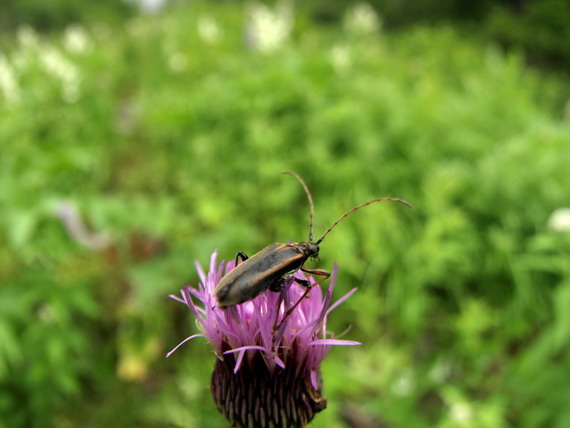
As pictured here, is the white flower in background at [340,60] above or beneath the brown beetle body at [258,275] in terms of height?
above

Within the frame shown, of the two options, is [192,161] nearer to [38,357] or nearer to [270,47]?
[270,47]

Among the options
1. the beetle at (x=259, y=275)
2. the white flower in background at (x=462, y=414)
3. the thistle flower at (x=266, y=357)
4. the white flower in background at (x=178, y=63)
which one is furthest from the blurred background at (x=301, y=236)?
the beetle at (x=259, y=275)

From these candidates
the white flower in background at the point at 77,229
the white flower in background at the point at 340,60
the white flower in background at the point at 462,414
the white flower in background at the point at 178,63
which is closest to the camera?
the white flower in background at the point at 462,414

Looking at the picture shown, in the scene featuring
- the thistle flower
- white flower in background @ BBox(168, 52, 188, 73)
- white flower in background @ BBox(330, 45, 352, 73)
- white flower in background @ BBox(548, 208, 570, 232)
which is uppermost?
white flower in background @ BBox(168, 52, 188, 73)

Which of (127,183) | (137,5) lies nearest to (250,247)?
(127,183)

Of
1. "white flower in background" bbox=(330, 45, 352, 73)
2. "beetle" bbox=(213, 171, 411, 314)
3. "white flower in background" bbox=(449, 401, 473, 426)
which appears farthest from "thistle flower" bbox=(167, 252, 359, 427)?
"white flower in background" bbox=(330, 45, 352, 73)

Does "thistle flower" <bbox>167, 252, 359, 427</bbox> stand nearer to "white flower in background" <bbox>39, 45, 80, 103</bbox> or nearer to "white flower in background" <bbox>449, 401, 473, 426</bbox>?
"white flower in background" <bbox>449, 401, 473, 426</bbox>

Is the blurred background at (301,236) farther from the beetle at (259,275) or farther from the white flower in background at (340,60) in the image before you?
the beetle at (259,275)
